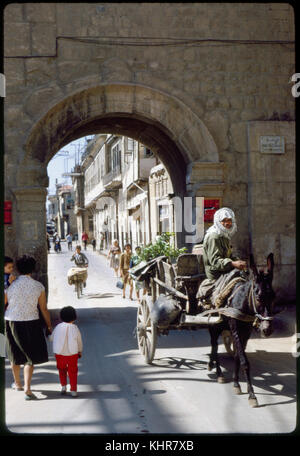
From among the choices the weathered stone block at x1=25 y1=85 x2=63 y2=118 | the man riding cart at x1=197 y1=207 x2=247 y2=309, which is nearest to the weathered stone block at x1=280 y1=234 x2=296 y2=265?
the man riding cart at x1=197 y1=207 x2=247 y2=309

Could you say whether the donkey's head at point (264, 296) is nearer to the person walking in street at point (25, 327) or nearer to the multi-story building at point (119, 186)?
the person walking in street at point (25, 327)

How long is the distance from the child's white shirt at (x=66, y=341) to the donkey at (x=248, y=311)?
1.64 m

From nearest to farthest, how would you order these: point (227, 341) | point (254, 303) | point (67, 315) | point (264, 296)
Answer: point (264, 296) < point (254, 303) < point (67, 315) < point (227, 341)

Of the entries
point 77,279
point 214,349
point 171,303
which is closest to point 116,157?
point 77,279

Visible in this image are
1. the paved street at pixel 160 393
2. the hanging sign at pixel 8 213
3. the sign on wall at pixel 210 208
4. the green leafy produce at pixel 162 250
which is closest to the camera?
the paved street at pixel 160 393

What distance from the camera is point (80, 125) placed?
9.38 metres

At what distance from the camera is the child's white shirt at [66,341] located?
543 centimetres

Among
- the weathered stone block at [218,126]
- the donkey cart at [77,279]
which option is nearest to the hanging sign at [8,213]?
the weathered stone block at [218,126]

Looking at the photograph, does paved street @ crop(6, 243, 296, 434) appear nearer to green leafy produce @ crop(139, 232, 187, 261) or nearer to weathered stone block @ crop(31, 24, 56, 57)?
green leafy produce @ crop(139, 232, 187, 261)

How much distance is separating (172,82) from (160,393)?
5.71 m

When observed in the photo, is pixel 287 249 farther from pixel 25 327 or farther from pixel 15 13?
pixel 15 13

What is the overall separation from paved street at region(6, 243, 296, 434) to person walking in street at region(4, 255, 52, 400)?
0.40 metres

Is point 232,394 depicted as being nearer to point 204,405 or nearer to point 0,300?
point 204,405

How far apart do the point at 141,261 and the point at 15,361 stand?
284cm
